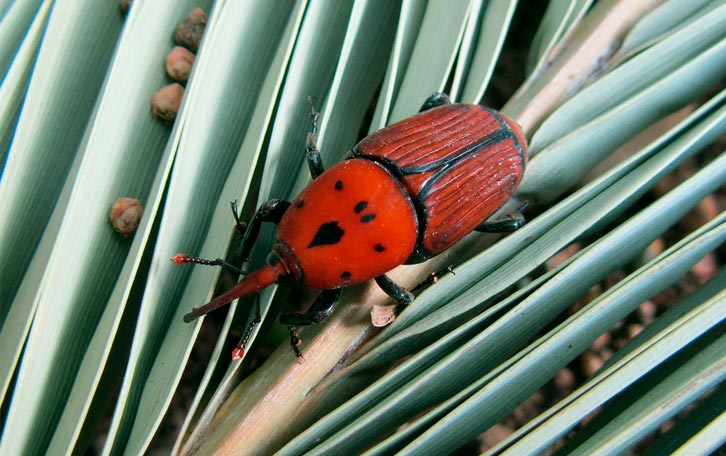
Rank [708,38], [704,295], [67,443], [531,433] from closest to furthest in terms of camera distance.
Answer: [531,433], [67,443], [704,295], [708,38]

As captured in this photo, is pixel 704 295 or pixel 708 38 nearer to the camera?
pixel 704 295

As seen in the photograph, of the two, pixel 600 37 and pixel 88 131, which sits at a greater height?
pixel 600 37

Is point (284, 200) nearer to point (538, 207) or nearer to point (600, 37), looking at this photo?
point (538, 207)

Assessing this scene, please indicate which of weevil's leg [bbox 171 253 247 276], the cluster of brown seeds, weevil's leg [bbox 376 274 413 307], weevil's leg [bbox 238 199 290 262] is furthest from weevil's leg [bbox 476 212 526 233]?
the cluster of brown seeds

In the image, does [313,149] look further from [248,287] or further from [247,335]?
[247,335]

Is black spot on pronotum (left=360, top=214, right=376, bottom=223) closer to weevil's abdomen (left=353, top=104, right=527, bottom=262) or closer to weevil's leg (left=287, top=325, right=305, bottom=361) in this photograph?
weevil's abdomen (left=353, top=104, right=527, bottom=262)

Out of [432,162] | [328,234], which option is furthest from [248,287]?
[432,162]

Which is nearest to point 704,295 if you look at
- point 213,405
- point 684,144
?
point 684,144
